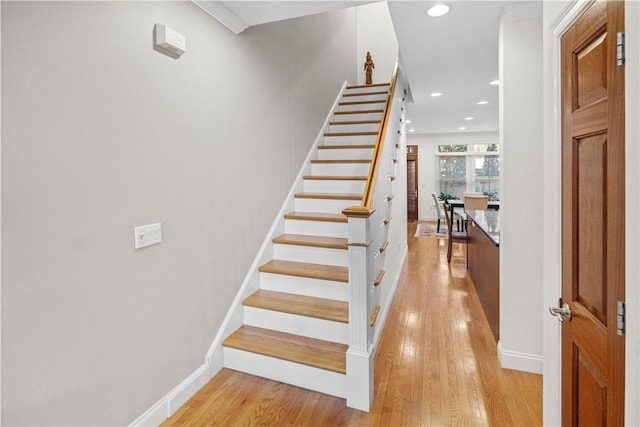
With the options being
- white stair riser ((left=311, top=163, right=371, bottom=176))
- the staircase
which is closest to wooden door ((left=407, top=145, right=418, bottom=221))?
the staircase

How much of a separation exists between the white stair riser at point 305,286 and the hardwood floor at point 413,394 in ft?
1.90

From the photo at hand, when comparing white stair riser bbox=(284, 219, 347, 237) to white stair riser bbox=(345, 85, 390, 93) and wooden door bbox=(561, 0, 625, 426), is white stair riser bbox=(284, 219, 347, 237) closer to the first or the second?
wooden door bbox=(561, 0, 625, 426)

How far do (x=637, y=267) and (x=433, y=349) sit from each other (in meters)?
2.09

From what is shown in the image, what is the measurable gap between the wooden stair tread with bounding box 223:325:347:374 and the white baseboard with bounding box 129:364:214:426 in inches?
9.7

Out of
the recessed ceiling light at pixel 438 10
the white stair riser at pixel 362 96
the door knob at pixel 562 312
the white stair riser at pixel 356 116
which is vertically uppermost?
the white stair riser at pixel 362 96

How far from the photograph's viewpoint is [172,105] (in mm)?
1938

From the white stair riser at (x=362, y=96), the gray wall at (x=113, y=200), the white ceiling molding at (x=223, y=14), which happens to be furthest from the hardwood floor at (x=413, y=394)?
the white stair riser at (x=362, y=96)

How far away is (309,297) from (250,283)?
479 mm

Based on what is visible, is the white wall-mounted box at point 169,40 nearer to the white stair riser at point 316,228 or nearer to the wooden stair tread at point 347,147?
the white stair riser at point 316,228

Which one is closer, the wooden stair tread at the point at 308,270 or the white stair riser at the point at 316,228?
the wooden stair tread at the point at 308,270

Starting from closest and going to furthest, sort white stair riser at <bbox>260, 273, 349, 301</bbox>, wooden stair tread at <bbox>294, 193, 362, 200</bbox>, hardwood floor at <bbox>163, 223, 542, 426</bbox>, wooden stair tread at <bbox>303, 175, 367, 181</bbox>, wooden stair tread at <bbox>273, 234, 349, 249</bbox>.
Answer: hardwood floor at <bbox>163, 223, 542, 426</bbox>
white stair riser at <bbox>260, 273, 349, 301</bbox>
wooden stair tread at <bbox>273, 234, 349, 249</bbox>
wooden stair tread at <bbox>294, 193, 362, 200</bbox>
wooden stair tread at <bbox>303, 175, 367, 181</bbox>

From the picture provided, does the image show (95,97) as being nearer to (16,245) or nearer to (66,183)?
(66,183)

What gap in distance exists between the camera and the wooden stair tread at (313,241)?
2.87m

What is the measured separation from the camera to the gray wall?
1274mm
